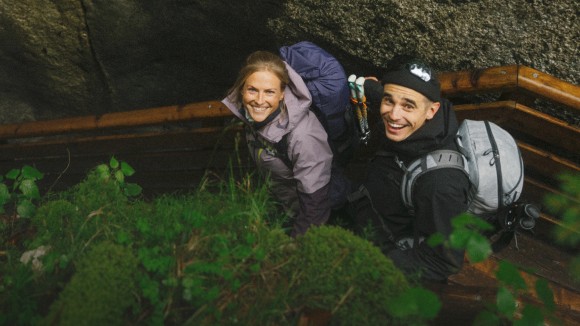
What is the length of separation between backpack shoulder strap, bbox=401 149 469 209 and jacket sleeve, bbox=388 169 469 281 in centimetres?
3

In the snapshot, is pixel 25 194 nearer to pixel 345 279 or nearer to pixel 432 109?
pixel 345 279

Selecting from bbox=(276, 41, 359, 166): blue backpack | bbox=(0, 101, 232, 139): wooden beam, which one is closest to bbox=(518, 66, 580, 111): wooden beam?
bbox=(276, 41, 359, 166): blue backpack

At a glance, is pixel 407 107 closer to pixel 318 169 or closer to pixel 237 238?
pixel 318 169

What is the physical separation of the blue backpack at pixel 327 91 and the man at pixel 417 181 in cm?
37

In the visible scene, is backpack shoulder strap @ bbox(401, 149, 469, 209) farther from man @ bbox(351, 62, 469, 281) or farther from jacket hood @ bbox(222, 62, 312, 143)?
jacket hood @ bbox(222, 62, 312, 143)

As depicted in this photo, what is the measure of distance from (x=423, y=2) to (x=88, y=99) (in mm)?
3833

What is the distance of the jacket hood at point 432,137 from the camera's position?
9.71 ft

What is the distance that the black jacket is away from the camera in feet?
9.12

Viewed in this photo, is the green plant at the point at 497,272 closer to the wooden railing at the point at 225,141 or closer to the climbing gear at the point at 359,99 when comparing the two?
the wooden railing at the point at 225,141

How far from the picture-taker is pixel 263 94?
3.42m

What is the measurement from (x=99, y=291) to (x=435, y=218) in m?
1.53

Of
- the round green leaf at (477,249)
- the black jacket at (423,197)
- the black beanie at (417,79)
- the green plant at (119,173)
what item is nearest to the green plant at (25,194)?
the green plant at (119,173)

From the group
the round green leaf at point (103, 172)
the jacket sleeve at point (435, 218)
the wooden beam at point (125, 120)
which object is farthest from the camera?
the wooden beam at point (125, 120)

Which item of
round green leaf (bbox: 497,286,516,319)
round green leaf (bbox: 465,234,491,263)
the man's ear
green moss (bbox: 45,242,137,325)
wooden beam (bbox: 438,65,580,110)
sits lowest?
green moss (bbox: 45,242,137,325)
